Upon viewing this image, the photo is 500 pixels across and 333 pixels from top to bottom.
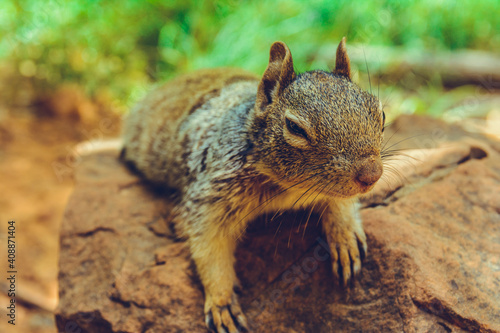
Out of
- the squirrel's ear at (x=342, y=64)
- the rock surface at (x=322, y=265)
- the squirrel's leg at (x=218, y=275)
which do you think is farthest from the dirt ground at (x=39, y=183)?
the squirrel's ear at (x=342, y=64)

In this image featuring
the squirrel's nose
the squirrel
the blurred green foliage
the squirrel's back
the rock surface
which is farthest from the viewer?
the blurred green foliage

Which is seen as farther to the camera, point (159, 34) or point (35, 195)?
point (159, 34)

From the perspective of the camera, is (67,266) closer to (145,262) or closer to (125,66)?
(145,262)

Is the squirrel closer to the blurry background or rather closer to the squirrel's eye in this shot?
the squirrel's eye

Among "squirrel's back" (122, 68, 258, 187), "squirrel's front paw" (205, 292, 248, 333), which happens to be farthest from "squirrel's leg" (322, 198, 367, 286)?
"squirrel's back" (122, 68, 258, 187)

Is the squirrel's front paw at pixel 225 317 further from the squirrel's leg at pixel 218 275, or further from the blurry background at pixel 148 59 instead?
the blurry background at pixel 148 59

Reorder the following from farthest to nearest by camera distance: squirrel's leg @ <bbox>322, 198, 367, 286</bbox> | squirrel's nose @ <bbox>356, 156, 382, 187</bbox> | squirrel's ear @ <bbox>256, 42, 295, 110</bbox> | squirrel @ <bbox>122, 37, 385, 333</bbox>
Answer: squirrel's leg @ <bbox>322, 198, 367, 286</bbox> → squirrel's ear @ <bbox>256, 42, 295, 110</bbox> → squirrel @ <bbox>122, 37, 385, 333</bbox> → squirrel's nose @ <bbox>356, 156, 382, 187</bbox>

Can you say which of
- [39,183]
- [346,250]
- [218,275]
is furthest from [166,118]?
[39,183]

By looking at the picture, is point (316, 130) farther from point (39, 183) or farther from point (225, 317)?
point (39, 183)
